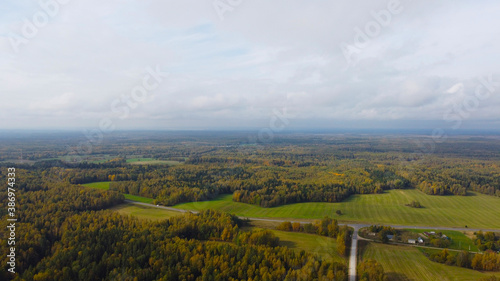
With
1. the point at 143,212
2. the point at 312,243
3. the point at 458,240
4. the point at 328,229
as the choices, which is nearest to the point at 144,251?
the point at 143,212

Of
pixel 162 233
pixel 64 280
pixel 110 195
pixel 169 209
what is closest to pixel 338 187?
pixel 169 209

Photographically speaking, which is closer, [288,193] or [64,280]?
[64,280]

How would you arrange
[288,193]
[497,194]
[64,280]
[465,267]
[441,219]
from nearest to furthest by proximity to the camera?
[64,280] < [465,267] < [441,219] < [288,193] < [497,194]

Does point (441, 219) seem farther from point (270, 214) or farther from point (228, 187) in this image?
point (228, 187)

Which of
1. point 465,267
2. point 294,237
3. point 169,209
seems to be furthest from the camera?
point 169,209

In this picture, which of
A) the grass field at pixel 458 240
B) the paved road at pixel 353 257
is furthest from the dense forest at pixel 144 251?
the grass field at pixel 458 240

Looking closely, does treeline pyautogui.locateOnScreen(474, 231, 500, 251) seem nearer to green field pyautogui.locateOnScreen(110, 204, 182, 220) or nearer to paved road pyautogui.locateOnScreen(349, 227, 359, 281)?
paved road pyautogui.locateOnScreen(349, 227, 359, 281)

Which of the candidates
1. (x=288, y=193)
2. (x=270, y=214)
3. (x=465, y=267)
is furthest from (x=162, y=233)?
(x=465, y=267)

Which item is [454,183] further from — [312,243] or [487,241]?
[312,243]
